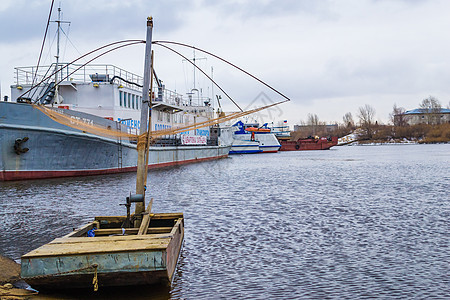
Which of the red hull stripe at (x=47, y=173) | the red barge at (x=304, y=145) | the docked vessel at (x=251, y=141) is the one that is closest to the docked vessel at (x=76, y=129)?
the red hull stripe at (x=47, y=173)

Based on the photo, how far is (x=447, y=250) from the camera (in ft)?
26.4

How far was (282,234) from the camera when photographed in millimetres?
9555

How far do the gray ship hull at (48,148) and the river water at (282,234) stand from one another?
4.37 ft

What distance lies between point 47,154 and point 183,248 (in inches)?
538

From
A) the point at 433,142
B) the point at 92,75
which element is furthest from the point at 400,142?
the point at 92,75

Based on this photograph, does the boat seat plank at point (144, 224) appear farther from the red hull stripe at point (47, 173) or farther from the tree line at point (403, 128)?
the tree line at point (403, 128)

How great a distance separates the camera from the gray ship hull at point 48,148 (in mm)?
18500

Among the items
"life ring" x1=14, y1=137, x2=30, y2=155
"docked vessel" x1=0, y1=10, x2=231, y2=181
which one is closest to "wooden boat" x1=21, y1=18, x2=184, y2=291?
"docked vessel" x1=0, y1=10, x2=231, y2=181

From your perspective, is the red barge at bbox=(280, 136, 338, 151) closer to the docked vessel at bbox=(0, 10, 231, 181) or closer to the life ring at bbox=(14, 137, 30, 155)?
the docked vessel at bbox=(0, 10, 231, 181)

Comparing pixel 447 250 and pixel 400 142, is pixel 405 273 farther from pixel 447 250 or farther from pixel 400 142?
pixel 400 142

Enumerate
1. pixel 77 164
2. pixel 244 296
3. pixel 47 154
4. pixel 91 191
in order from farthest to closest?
1. pixel 77 164
2. pixel 47 154
3. pixel 91 191
4. pixel 244 296

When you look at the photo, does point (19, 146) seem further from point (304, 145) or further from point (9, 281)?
point (304, 145)

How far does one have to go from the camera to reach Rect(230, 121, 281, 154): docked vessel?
66.5m

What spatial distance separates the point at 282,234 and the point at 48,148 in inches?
545
